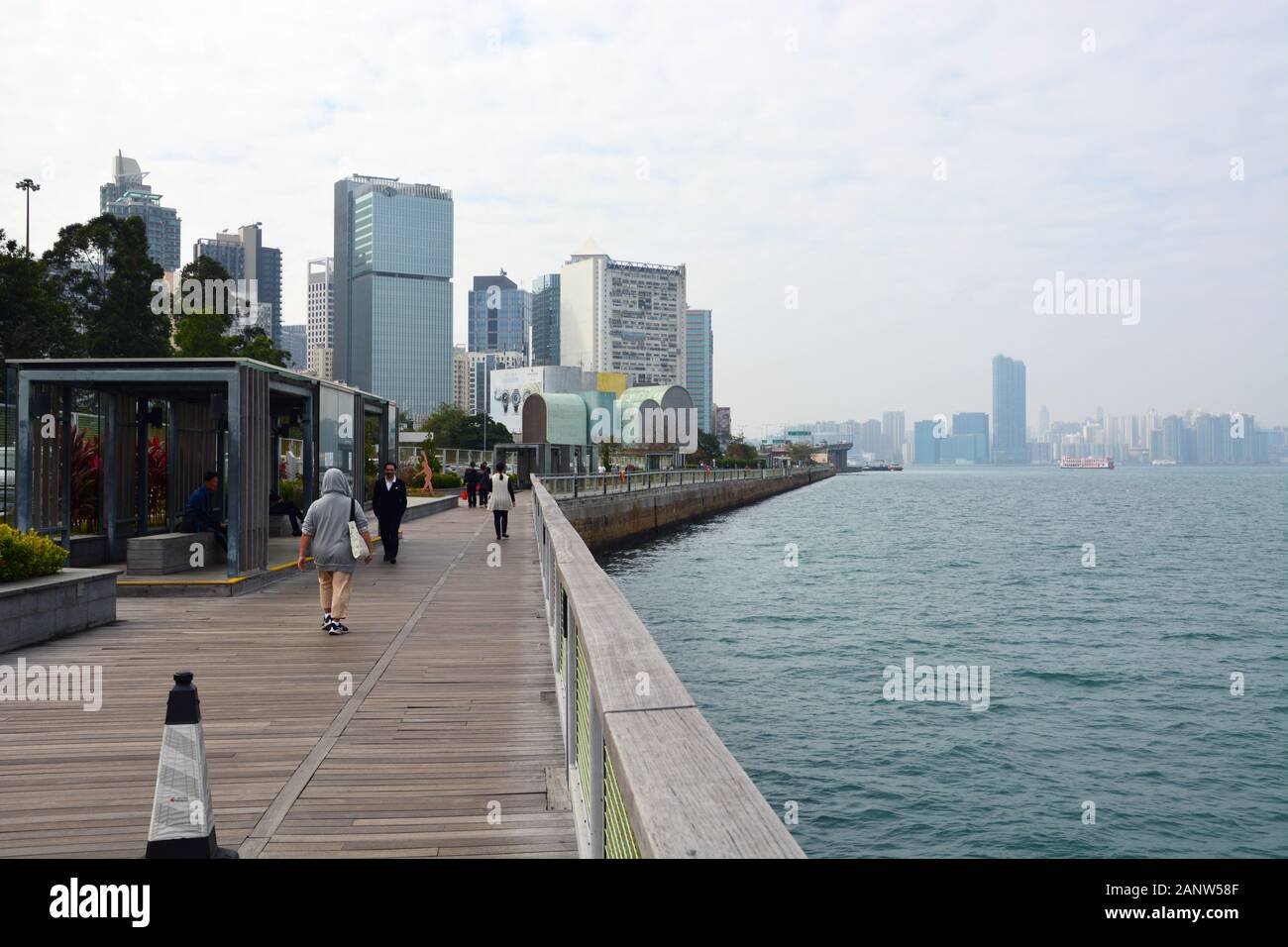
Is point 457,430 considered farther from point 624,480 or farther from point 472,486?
point 472,486

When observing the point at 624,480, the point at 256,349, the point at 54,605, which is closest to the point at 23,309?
the point at 256,349

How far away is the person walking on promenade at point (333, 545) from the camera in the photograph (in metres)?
10.7

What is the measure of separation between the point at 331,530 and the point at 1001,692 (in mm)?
13156

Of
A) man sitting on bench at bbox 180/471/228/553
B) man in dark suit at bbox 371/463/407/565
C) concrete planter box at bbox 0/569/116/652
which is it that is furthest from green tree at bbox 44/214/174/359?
concrete planter box at bbox 0/569/116/652

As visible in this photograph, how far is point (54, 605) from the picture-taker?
1027cm

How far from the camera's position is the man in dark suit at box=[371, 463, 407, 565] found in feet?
59.4

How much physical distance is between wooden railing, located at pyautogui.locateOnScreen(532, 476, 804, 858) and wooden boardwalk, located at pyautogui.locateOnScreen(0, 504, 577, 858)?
88cm

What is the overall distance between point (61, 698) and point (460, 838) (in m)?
4.66

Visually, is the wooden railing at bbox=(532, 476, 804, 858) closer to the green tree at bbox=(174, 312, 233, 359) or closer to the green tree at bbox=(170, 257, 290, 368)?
the green tree at bbox=(170, 257, 290, 368)

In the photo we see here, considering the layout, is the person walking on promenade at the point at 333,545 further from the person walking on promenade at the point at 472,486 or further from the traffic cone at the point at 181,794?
the person walking on promenade at the point at 472,486

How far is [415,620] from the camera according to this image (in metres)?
12.0

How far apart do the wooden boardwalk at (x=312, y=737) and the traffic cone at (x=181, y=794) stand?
17.2 inches

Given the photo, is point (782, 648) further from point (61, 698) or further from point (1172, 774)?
point (61, 698)

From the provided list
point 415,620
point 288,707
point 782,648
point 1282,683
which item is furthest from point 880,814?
point 1282,683
